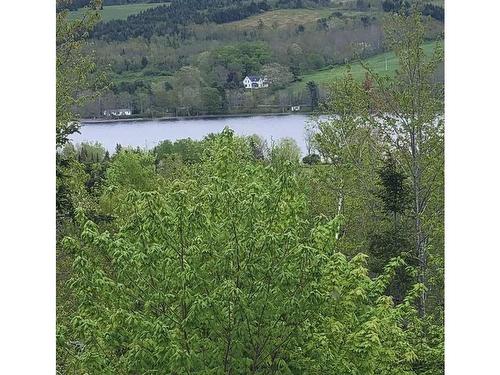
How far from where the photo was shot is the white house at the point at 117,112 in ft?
32.1

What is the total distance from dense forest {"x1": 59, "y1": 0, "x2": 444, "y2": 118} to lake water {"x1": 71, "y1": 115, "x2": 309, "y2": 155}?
16cm

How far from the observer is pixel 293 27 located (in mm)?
10797

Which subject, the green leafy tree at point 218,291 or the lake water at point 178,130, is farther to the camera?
the lake water at point 178,130

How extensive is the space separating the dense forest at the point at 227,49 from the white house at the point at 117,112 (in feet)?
0.21

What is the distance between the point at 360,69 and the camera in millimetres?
10258

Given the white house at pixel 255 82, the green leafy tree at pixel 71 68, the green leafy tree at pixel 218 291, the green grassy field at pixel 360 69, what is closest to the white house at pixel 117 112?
the green leafy tree at pixel 71 68

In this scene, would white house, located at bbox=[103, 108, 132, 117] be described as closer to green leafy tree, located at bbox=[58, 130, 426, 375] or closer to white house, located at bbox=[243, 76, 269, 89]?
white house, located at bbox=[243, 76, 269, 89]

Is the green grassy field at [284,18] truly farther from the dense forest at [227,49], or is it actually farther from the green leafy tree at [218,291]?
the green leafy tree at [218,291]

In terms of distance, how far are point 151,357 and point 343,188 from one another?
6212mm

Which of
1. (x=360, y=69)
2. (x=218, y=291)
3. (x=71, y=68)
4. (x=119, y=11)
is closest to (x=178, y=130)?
(x=119, y=11)

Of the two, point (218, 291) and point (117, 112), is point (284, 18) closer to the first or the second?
point (117, 112)

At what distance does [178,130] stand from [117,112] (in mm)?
1334

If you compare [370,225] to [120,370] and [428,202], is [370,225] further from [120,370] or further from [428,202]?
[120,370]
